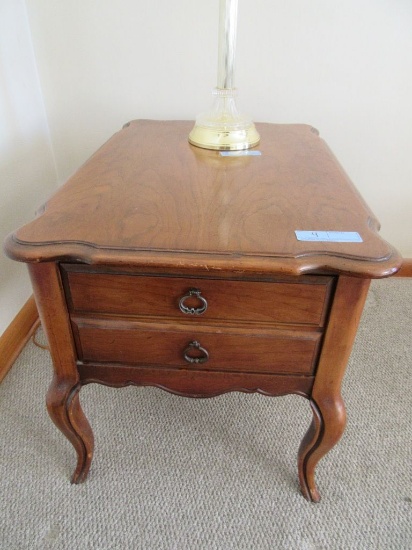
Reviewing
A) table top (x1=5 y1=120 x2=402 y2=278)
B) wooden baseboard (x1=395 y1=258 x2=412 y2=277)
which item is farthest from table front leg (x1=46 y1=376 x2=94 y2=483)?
wooden baseboard (x1=395 y1=258 x2=412 y2=277)

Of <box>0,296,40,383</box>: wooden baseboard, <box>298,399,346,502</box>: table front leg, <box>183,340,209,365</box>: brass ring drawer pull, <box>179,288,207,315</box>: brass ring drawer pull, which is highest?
<box>179,288,207,315</box>: brass ring drawer pull

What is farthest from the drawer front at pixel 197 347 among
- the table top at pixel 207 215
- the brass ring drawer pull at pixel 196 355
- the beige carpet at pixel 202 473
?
the beige carpet at pixel 202 473

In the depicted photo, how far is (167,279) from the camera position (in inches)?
23.9

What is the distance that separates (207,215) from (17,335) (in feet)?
2.81

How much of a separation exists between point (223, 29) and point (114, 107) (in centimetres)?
53

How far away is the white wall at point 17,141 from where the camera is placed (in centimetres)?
108

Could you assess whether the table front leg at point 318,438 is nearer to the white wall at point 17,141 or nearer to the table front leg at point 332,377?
the table front leg at point 332,377

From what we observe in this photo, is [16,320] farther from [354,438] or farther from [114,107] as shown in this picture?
[354,438]

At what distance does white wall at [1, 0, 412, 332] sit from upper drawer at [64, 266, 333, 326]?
66cm

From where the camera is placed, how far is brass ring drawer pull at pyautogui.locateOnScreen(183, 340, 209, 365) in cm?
68

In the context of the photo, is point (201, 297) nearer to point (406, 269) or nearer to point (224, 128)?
point (224, 128)

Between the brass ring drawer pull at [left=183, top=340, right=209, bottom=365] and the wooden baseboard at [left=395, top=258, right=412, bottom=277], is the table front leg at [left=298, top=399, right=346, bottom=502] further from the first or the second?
the wooden baseboard at [left=395, top=258, right=412, bottom=277]

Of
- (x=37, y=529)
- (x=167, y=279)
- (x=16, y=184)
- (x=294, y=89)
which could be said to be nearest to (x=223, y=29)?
(x=294, y=89)

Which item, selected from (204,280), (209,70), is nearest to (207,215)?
(204,280)
